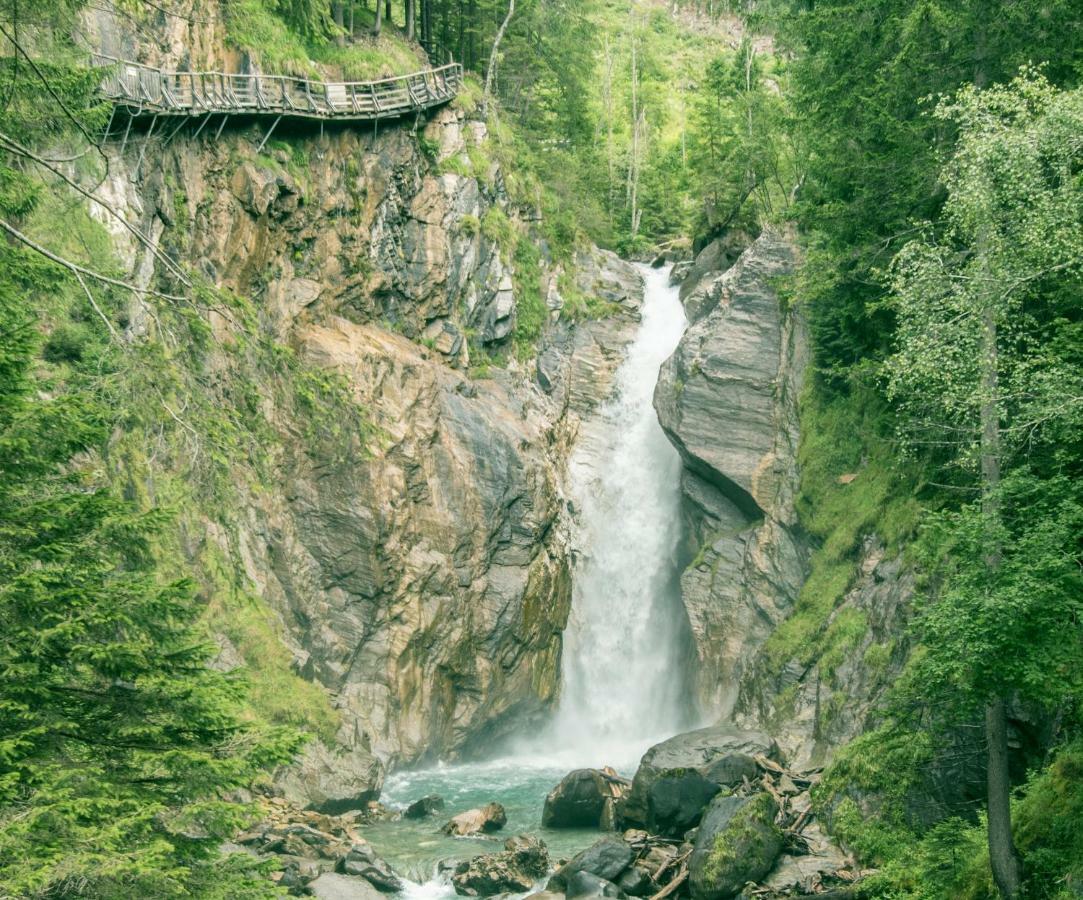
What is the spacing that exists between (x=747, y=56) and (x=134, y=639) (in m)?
44.1

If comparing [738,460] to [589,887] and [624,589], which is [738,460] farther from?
[589,887]

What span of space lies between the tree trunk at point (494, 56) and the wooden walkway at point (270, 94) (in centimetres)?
152

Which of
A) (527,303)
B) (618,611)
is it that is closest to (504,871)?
(618,611)

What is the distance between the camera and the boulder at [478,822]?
1980 centimetres

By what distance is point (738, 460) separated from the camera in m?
27.0

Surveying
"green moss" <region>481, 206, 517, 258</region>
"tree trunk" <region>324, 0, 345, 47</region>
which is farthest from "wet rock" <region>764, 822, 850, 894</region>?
"tree trunk" <region>324, 0, 345, 47</region>

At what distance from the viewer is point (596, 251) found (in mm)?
37562

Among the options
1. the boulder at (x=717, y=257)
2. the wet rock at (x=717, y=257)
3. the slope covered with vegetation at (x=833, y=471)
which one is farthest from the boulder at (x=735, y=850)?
the boulder at (x=717, y=257)

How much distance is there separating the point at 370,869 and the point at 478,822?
11.6ft

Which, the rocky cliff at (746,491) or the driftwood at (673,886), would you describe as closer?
the driftwood at (673,886)

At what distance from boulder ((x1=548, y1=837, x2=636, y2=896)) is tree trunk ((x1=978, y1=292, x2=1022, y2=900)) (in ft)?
20.5

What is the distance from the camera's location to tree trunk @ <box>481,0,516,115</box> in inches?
1315

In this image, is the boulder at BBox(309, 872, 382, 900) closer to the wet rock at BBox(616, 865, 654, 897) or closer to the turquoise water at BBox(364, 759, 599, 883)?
the turquoise water at BBox(364, 759, 599, 883)

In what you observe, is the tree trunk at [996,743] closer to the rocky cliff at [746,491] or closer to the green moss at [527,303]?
the rocky cliff at [746,491]
